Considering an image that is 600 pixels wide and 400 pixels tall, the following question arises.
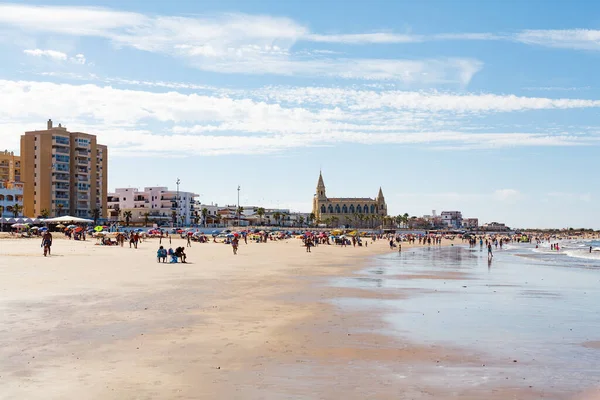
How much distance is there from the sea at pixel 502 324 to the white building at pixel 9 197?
9865 cm

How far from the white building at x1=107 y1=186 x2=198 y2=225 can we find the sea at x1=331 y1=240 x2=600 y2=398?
5828 inches

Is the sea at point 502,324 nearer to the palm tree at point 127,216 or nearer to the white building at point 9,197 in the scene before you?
the white building at point 9,197

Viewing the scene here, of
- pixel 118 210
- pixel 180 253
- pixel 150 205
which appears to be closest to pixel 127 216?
pixel 118 210

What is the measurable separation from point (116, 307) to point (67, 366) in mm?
8257

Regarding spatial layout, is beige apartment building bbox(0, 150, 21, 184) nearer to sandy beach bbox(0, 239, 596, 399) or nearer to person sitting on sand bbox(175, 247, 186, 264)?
person sitting on sand bbox(175, 247, 186, 264)

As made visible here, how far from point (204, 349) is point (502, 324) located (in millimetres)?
9619

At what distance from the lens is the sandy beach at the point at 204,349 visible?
10.5 metres

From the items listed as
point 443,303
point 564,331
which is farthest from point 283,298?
point 564,331

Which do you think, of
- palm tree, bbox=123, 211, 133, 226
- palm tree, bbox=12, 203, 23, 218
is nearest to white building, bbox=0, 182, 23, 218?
palm tree, bbox=12, 203, 23, 218

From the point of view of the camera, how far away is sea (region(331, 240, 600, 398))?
39.3 feet

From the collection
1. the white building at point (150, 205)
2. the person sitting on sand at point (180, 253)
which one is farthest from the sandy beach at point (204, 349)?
the white building at point (150, 205)

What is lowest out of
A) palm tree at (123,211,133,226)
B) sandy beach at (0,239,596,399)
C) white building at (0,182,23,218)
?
sandy beach at (0,239,596,399)

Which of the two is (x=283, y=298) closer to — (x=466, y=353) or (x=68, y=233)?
(x=466, y=353)

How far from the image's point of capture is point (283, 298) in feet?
78.1
